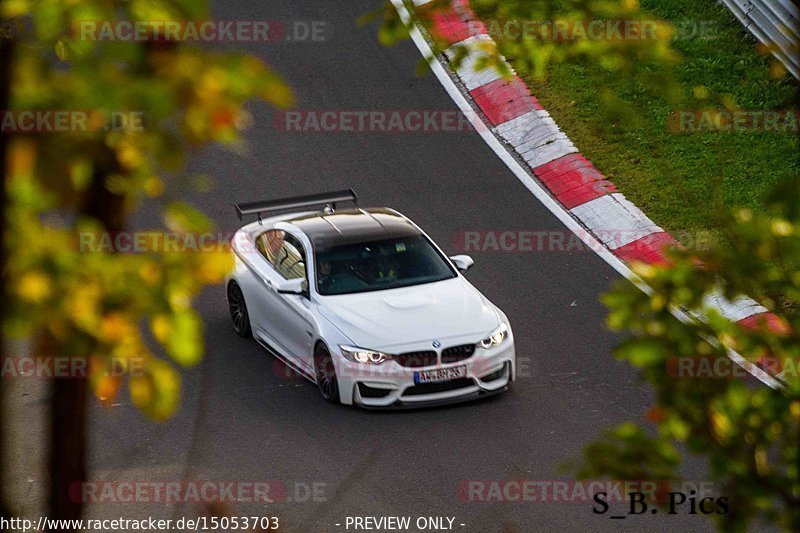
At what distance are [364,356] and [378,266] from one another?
1171 millimetres

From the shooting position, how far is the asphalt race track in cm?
909

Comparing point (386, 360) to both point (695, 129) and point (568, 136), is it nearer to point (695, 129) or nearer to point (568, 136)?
point (568, 136)

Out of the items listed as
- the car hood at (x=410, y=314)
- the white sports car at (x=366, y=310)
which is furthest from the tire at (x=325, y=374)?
the car hood at (x=410, y=314)

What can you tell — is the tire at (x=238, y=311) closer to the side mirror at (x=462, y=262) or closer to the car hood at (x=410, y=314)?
the car hood at (x=410, y=314)

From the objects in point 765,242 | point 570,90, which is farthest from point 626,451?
point 570,90

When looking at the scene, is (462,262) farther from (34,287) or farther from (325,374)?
(34,287)

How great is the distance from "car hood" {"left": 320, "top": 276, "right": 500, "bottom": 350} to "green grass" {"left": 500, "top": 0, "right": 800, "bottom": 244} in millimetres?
3477

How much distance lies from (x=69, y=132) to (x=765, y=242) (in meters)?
2.05

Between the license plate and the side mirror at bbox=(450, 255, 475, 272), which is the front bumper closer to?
the license plate

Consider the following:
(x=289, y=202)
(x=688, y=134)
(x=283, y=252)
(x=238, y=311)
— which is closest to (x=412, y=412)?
(x=283, y=252)

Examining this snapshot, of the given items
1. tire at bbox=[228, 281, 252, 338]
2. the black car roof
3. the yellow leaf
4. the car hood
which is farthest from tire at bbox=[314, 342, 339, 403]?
the yellow leaf

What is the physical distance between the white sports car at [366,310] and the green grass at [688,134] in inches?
135

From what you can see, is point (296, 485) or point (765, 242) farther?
point (296, 485)

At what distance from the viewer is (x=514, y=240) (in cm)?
1345
